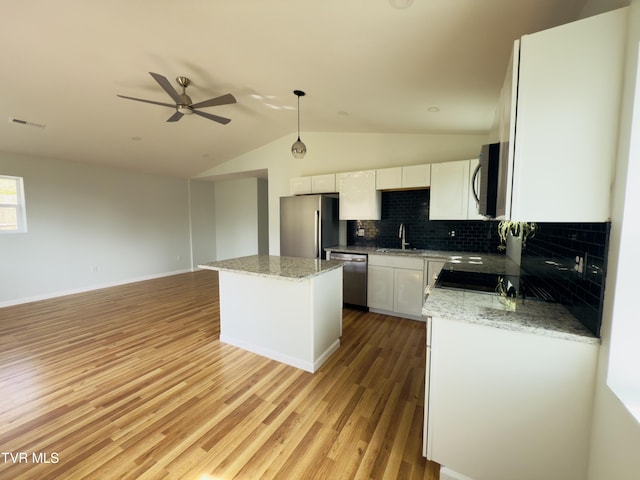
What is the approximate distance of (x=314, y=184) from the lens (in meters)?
4.48

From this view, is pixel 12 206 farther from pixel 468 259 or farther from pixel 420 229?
pixel 468 259

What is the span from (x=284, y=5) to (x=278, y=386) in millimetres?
2731

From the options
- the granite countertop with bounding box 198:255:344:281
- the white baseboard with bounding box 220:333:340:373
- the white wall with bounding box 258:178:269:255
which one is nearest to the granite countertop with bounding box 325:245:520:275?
the granite countertop with bounding box 198:255:344:281

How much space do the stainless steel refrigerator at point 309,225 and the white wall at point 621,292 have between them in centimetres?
332

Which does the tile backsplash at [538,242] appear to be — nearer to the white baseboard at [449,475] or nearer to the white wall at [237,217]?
the white baseboard at [449,475]

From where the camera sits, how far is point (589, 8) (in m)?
1.41

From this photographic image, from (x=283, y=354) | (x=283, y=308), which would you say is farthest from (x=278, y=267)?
(x=283, y=354)

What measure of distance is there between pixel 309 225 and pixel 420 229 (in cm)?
166

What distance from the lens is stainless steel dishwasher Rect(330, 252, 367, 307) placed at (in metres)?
3.90

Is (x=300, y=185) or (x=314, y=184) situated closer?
(x=314, y=184)

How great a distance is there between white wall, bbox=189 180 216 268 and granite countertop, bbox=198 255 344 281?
184 inches

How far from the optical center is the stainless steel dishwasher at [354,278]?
3900 mm

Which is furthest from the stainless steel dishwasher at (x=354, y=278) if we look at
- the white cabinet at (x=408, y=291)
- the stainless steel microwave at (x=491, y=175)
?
the stainless steel microwave at (x=491, y=175)

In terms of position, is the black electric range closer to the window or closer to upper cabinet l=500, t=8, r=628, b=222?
upper cabinet l=500, t=8, r=628, b=222
